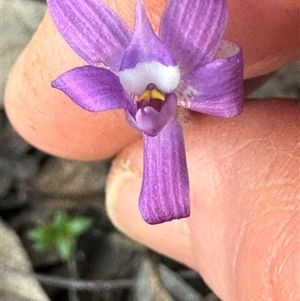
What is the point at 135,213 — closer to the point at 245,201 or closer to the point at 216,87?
the point at 245,201

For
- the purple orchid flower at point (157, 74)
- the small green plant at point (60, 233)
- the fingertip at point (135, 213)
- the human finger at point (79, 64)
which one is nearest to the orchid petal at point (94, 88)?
the purple orchid flower at point (157, 74)

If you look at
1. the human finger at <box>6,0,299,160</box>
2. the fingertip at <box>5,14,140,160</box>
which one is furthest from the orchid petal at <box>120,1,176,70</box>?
the fingertip at <box>5,14,140,160</box>

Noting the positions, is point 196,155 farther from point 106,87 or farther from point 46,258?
point 46,258

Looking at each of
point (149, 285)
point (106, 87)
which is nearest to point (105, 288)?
point (149, 285)

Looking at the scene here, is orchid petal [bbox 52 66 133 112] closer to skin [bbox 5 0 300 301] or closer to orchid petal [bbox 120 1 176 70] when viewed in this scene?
orchid petal [bbox 120 1 176 70]

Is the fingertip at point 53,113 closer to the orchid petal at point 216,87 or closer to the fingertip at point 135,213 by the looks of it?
the fingertip at point 135,213
